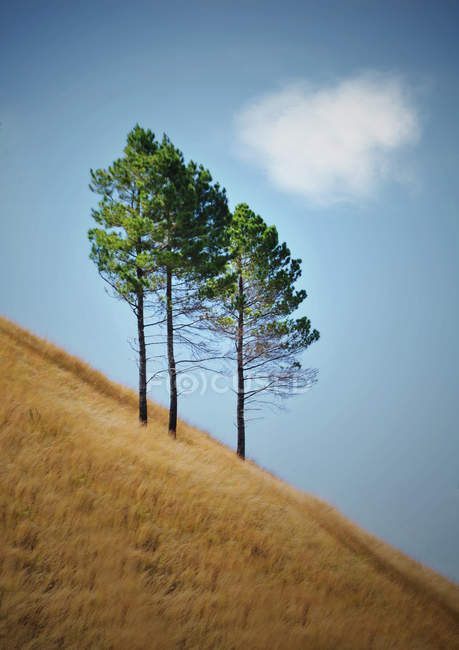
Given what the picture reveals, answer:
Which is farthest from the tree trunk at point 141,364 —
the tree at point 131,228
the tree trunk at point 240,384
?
the tree trunk at point 240,384

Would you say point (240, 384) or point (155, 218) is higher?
point (155, 218)

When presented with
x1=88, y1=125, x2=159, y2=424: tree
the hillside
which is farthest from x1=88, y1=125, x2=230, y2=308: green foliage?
the hillside

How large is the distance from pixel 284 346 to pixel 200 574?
9.70 metres

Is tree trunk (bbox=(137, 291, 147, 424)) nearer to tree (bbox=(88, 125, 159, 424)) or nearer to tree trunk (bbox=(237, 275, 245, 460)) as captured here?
tree (bbox=(88, 125, 159, 424))

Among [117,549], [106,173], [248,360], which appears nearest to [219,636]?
[117,549]

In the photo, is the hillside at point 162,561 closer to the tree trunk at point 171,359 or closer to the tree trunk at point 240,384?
the tree trunk at point 171,359

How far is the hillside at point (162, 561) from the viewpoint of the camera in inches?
111

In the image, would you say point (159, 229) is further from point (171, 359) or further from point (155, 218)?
point (171, 359)

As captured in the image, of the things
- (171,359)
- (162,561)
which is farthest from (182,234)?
(162,561)

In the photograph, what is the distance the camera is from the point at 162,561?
384cm

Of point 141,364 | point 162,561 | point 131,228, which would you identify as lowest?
point 162,561

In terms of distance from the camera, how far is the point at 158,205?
1013 cm

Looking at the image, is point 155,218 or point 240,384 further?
point 240,384

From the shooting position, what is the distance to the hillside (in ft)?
9.25
